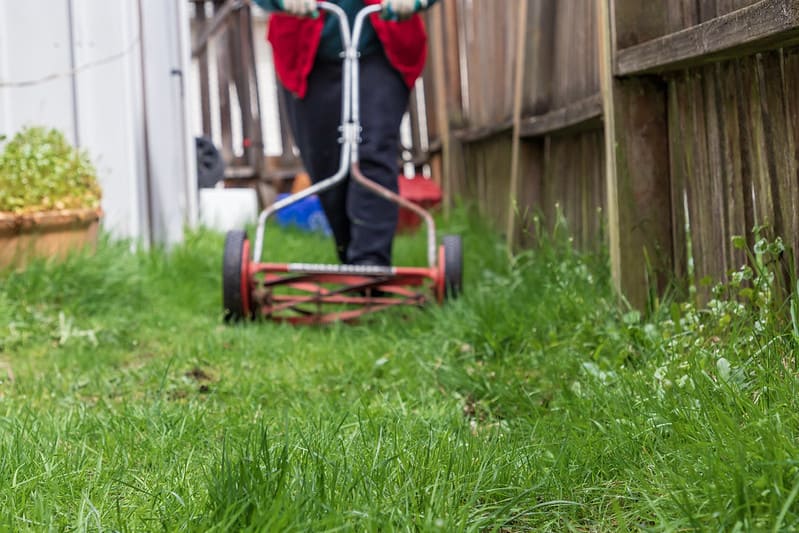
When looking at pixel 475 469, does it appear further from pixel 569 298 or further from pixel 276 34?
pixel 276 34

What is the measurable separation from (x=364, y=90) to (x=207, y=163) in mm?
3432

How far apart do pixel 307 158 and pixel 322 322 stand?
104 centimetres

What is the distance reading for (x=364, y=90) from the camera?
402 cm

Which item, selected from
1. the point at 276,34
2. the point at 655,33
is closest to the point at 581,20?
the point at 655,33

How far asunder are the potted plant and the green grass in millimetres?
148

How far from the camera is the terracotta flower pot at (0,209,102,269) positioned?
3486 mm

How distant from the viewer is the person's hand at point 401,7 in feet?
11.9

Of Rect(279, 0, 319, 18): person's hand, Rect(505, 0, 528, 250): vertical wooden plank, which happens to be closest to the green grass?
Rect(505, 0, 528, 250): vertical wooden plank

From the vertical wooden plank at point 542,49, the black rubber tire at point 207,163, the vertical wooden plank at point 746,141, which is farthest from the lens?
the black rubber tire at point 207,163

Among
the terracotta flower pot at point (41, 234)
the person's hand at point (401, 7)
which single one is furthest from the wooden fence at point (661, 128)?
the terracotta flower pot at point (41, 234)

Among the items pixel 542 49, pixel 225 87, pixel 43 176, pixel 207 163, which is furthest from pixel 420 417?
pixel 225 87

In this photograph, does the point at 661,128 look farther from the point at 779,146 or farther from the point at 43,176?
the point at 43,176

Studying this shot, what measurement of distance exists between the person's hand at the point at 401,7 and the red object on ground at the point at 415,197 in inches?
118

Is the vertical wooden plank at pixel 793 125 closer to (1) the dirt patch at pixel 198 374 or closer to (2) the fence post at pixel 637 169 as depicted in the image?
(2) the fence post at pixel 637 169
